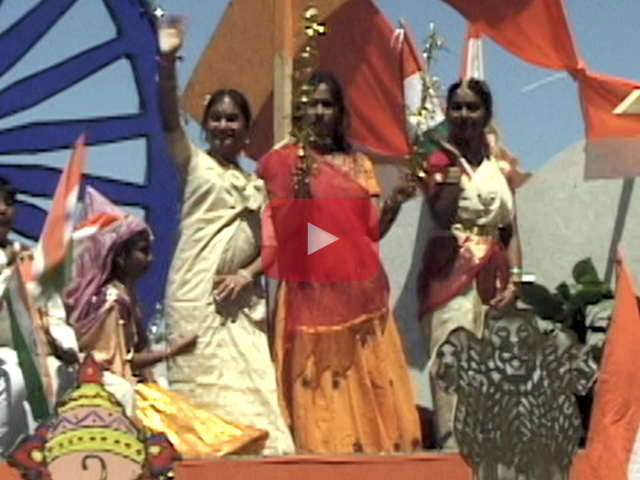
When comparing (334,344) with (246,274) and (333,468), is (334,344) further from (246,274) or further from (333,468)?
(333,468)

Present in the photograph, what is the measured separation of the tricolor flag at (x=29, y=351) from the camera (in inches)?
196

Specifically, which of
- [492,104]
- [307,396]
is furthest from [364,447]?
[492,104]

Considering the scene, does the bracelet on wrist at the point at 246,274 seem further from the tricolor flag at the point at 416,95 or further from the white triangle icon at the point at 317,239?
the tricolor flag at the point at 416,95

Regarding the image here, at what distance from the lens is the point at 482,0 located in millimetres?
6320

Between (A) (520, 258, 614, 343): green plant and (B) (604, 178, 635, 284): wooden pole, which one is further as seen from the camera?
(B) (604, 178, 635, 284): wooden pole

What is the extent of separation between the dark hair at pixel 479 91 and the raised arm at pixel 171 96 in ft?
2.57

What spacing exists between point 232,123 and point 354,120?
1.18 meters

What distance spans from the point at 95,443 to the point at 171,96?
0.95 metres

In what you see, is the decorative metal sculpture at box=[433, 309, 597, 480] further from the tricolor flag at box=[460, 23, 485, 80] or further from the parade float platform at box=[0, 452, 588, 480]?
the tricolor flag at box=[460, 23, 485, 80]

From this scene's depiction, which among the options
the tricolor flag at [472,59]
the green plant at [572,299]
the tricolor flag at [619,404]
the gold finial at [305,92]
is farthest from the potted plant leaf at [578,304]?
the tricolor flag at [472,59]

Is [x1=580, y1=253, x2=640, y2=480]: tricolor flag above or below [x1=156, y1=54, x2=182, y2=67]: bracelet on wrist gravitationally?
below

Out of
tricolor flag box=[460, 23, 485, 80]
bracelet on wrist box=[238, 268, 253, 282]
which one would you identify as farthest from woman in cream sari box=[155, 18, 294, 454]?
tricolor flag box=[460, 23, 485, 80]

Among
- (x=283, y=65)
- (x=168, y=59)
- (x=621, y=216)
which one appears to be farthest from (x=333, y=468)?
(x=621, y=216)

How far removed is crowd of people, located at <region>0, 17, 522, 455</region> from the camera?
5.32 meters
